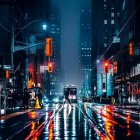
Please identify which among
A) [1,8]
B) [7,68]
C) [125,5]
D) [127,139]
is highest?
[125,5]

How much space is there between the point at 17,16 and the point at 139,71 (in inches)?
1090

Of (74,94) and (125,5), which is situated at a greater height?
(125,5)

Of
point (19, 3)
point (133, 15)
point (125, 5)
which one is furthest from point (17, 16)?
point (125, 5)

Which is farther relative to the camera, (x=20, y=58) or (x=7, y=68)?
(x=20, y=58)

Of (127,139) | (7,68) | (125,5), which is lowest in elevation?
(127,139)

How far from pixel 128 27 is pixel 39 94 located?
215ft

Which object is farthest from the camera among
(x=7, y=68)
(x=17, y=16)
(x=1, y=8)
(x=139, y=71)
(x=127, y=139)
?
(x=139, y=71)

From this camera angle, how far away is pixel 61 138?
56.6 ft

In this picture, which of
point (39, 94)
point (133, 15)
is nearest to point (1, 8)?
point (39, 94)

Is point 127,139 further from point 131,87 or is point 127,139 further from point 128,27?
point 128,27

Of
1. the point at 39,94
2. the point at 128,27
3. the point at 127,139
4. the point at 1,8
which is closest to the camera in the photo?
the point at 127,139

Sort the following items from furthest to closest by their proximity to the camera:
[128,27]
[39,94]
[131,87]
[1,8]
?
[128,27], [131,87], [1,8], [39,94]

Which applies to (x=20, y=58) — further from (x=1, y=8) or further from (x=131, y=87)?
(x=131, y=87)

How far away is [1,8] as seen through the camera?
3147 inches
